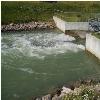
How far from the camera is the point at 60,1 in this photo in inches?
1646

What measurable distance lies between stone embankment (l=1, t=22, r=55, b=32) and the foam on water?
2505mm

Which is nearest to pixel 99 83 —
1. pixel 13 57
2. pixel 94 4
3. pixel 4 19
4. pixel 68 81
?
pixel 68 81

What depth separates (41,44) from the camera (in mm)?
24953

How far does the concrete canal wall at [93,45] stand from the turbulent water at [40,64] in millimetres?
445

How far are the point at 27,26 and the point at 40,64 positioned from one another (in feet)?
41.9

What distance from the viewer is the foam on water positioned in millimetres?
22719

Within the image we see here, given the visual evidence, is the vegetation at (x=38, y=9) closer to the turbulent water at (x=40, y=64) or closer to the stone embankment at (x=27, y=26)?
the stone embankment at (x=27, y=26)

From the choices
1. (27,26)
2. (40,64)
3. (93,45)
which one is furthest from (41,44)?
(27,26)

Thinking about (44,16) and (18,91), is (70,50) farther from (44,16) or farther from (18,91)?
(44,16)

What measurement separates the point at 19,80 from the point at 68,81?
8.05 feet

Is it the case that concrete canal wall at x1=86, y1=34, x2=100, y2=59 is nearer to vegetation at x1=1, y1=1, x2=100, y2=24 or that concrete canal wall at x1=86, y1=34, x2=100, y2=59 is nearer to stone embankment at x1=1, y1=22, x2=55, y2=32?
vegetation at x1=1, y1=1, x2=100, y2=24

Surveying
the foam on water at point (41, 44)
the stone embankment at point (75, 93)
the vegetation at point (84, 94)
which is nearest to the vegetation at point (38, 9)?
the foam on water at point (41, 44)

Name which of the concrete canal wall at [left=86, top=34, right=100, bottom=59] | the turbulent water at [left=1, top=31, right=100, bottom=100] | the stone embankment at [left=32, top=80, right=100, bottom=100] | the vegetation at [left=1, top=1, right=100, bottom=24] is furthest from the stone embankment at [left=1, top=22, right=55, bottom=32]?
the stone embankment at [left=32, top=80, right=100, bottom=100]

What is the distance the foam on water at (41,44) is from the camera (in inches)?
894
